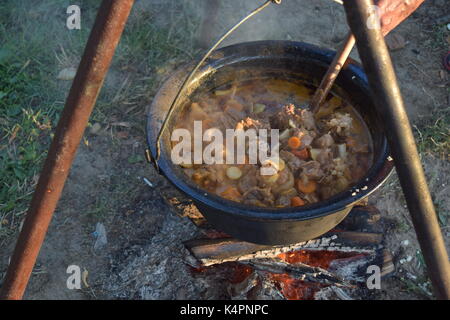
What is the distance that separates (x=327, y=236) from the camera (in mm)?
2850

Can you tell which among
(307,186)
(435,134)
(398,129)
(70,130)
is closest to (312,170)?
(307,186)

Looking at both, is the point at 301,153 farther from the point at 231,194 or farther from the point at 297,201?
the point at 231,194

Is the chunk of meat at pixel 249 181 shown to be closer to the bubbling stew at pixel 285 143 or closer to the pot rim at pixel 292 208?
the bubbling stew at pixel 285 143

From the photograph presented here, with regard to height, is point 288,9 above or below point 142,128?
above

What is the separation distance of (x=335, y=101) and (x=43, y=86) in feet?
8.62

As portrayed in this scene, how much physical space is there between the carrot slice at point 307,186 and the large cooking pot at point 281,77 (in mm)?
186

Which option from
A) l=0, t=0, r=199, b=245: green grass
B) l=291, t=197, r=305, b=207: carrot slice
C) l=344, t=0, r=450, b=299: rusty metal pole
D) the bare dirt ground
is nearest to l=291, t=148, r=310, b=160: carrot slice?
l=291, t=197, r=305, b=207: carrot slice

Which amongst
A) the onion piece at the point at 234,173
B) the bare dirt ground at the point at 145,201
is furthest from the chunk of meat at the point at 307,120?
the bare dirt ground at the point at 145,201

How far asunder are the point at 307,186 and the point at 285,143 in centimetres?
29

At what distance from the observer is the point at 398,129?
1654mm

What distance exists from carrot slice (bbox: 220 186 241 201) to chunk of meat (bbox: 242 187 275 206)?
0.04 metres

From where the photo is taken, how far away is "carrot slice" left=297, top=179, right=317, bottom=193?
2.44 metres
